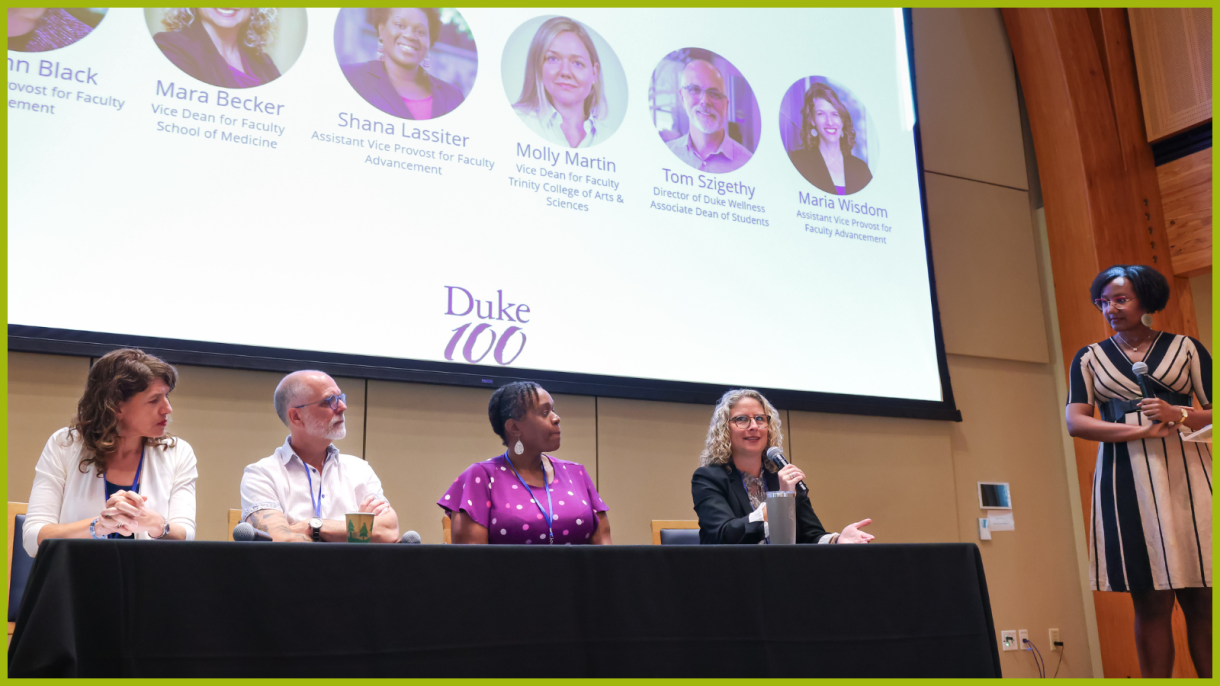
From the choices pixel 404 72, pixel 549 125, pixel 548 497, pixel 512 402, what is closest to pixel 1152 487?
pixel 548 497

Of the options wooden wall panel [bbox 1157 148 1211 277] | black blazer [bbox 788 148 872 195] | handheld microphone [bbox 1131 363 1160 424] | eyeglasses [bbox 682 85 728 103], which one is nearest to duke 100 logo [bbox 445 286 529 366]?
eyeglasses [bbox 682 85 728 103]

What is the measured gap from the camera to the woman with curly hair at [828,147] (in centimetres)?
399

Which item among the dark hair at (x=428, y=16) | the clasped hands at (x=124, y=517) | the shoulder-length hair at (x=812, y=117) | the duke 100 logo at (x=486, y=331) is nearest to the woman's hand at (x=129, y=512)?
the clasped hands at (x=124, y=517)

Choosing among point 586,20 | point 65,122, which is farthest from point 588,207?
point 65,122

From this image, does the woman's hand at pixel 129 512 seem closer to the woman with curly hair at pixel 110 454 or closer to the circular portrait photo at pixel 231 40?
the woman with curly hair at pixel 110 454

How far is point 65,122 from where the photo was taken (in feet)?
8.60

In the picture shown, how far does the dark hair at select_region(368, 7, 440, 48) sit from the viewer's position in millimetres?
3180

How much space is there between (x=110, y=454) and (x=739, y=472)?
1565mm

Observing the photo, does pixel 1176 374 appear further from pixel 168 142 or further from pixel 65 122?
pixel 65 122

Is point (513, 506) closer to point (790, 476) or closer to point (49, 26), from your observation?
point (790, 476)

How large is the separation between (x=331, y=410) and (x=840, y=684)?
1299 mm

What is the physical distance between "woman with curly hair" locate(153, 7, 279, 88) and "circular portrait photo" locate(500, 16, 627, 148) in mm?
874

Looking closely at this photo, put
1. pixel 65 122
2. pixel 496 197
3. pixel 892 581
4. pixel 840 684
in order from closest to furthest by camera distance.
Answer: pixel 840 684 → pixel 892 581 → pixel 65 122 → pixel 496 197

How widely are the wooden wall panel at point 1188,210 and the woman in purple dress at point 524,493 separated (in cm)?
344
